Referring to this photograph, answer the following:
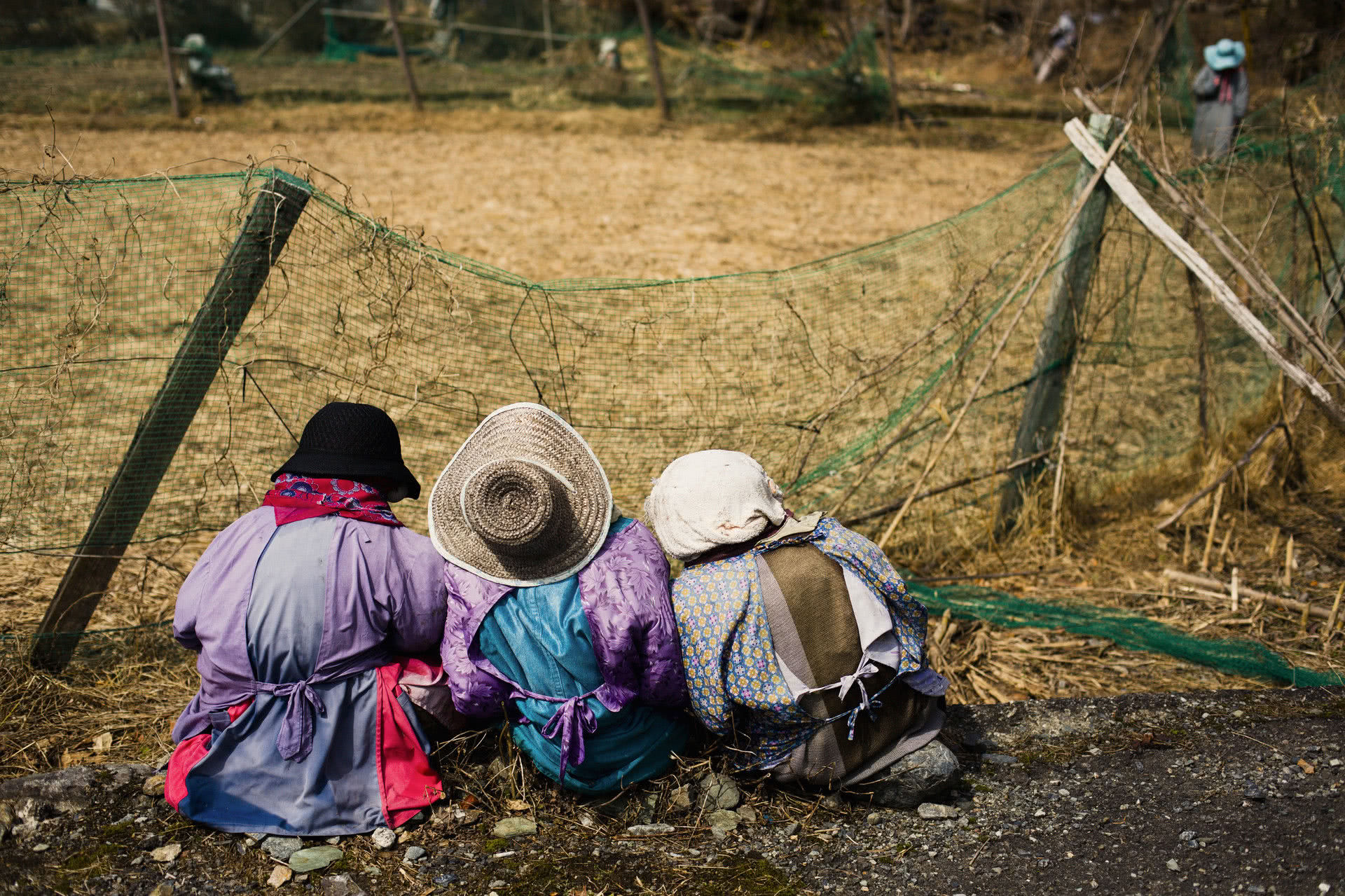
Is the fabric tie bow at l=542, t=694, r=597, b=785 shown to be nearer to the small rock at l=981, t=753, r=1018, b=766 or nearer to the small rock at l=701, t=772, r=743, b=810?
the small rock at l=701, t=772, r=743, b=810

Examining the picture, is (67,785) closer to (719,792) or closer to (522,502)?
(522,502)

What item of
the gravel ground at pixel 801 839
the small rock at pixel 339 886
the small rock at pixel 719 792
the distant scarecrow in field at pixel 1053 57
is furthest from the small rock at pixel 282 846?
the distant scarecrow in field at pixel 1053 57

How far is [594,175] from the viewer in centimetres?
1027

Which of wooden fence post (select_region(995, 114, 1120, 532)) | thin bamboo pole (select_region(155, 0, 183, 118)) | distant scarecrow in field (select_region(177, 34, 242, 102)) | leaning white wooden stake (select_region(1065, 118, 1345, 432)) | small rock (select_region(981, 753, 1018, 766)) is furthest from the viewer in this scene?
distant scarecrow in field (select_region(177, 34, 242, 102))

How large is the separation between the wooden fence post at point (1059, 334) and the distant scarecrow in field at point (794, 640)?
182 centimetres

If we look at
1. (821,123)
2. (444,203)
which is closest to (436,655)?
(444,203)

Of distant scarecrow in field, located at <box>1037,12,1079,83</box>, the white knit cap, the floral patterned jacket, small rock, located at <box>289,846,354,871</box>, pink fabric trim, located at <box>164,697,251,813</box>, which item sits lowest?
small rock, located at <box>289,846,354,871</box>

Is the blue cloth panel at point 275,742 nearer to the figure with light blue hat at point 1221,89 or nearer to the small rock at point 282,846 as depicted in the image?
the small rock at point 282,846

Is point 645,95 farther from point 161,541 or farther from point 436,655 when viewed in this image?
point 436,655

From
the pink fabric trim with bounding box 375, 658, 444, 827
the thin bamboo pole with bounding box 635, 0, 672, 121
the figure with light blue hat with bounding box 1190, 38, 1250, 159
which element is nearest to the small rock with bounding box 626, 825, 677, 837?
the pink fabric trim with bounding box 375, 658, 444, 827

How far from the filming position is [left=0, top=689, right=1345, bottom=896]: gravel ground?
2.43 metres

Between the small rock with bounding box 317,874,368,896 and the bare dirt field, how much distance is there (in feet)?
17.1

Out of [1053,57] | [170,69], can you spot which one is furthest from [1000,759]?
[1053,57]

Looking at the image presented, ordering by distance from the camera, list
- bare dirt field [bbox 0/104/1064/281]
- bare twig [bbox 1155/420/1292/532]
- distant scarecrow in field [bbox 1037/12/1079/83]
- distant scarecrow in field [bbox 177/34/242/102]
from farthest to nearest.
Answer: distant scarecrow in field [bbox 1037/12/1079/83] → distant scarecrow in field [bbox 177/34/242/102] → bare dirt field [bbox 0/104/1064/281] → bare twig [bbox 1155/420/1292/532]
